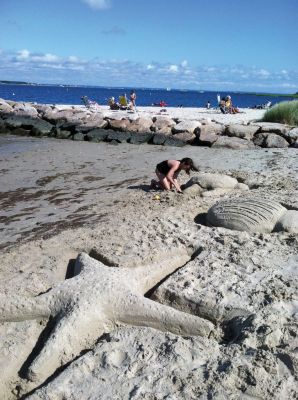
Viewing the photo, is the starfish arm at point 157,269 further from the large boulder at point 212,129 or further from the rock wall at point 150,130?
the large boulder at point 212,129

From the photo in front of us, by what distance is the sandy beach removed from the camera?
336 centimetres

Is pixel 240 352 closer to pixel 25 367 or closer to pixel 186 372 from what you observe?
pixel 186 372

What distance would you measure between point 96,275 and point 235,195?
432 centimetres

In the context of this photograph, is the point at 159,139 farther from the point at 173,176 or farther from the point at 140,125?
the point at 173,176

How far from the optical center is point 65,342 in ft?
12.7

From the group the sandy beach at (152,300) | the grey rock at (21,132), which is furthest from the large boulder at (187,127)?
the sandy beach at (152,300)

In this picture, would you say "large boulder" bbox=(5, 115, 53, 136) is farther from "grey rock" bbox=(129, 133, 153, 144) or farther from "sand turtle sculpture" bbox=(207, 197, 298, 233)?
"sand turtle sculpture" bbox=(207, 197, 298, 233)

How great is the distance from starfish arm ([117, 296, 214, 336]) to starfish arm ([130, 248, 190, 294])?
0.54 metres

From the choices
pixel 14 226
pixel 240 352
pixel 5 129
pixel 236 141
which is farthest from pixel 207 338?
pixel 5 129

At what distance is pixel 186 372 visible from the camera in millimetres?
3400

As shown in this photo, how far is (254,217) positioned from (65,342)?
3.38 meters

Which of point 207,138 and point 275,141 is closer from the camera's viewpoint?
point 275,141

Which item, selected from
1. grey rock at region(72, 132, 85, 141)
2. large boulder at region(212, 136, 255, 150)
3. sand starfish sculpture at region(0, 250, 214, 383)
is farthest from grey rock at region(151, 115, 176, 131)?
sand starfish sculpture at region(0, 250, 214, 383)

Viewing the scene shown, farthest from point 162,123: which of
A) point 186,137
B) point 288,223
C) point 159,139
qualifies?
point 288,223
